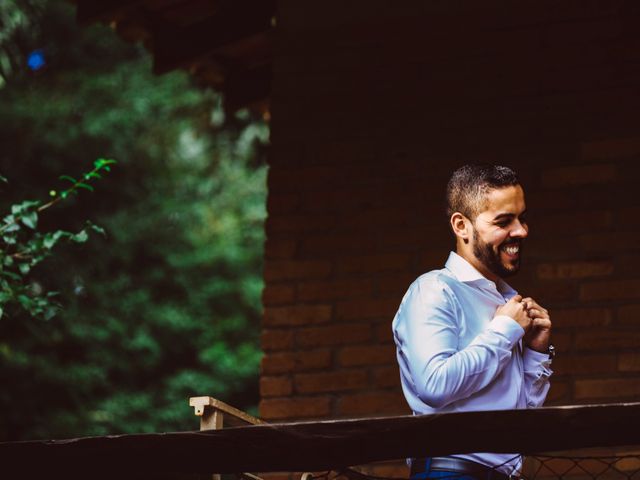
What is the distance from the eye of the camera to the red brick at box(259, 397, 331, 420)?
181 inches

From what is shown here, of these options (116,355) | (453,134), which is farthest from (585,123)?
(116,355)

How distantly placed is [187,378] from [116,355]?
0.86 metres

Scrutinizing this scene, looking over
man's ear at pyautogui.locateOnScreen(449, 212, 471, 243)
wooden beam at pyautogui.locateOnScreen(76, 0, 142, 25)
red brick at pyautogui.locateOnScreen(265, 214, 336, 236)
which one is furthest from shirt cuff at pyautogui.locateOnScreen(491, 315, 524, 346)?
wooden beam at pyautogui.locateOnScreen(76, 0, 142, 25)

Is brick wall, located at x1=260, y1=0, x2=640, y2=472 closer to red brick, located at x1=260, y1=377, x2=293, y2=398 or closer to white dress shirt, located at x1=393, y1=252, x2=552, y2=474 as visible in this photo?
red brick, located at x1=260, y1=377, x2=293, y2=398

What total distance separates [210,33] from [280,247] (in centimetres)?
140

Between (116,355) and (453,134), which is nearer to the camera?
(453,134)

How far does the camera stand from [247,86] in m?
6.60

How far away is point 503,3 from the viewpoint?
489 cm

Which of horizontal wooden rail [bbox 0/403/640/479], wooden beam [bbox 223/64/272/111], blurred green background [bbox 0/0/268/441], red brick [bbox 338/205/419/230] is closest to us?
horizontal wooden rail [bbox 0/403/640/479]

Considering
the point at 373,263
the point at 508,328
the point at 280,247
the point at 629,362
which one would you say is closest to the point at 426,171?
the point at 373,263

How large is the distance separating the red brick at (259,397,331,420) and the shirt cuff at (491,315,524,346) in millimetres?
1874

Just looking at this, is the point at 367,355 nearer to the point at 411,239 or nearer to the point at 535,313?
the point at 411,239

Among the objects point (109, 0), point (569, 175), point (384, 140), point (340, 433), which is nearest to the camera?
point (340, 433)

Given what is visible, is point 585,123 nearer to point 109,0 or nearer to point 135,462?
point 109,0
